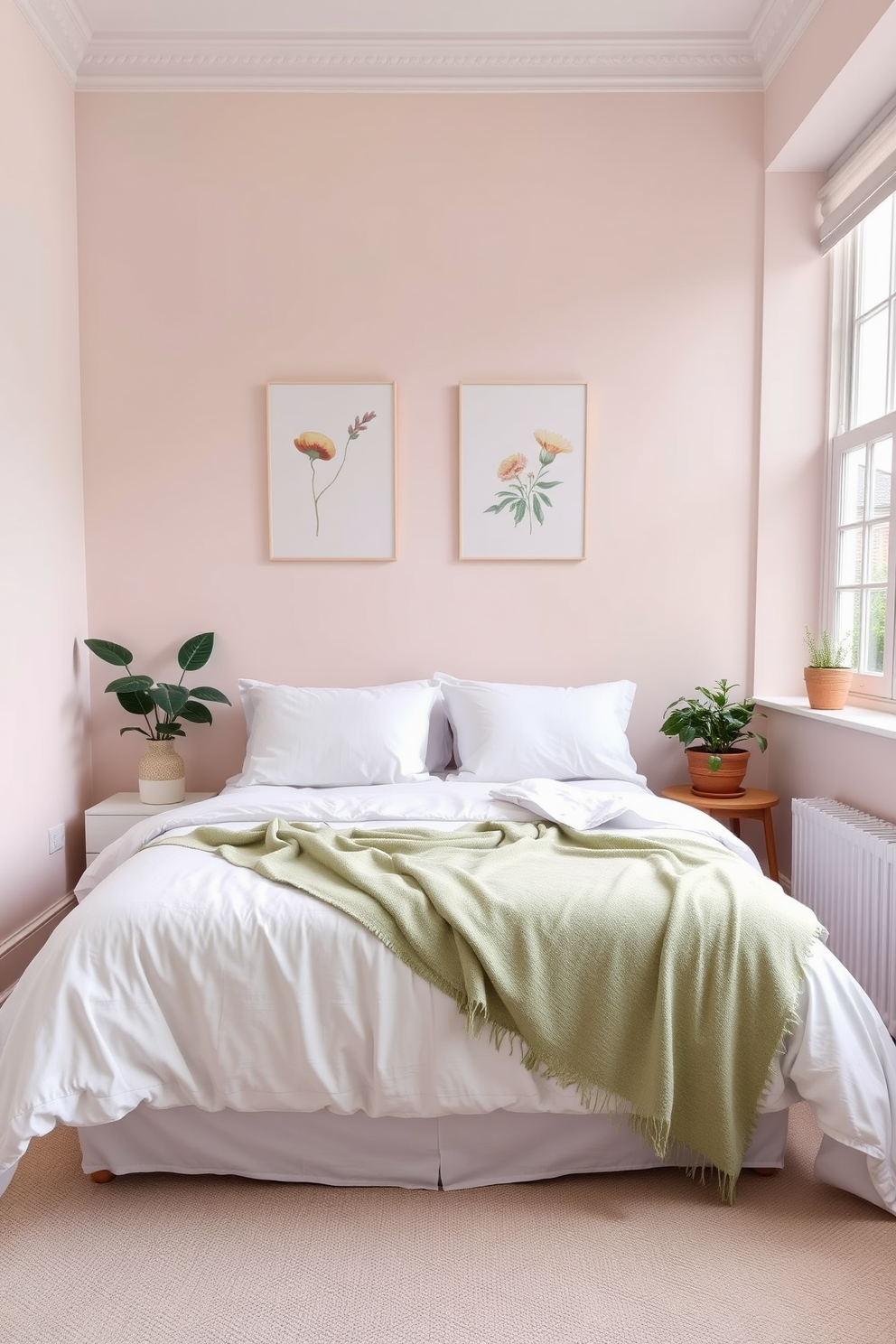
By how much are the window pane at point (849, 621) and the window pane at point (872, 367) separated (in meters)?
0.65

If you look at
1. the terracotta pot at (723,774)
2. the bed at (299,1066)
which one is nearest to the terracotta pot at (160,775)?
the bed at (299,1066)

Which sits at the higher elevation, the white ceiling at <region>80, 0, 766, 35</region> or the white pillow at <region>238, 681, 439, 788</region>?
the white ceiling at <region>80, 0, 766, 35</region>

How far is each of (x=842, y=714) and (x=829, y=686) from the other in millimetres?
129

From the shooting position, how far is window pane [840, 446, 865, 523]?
324cm

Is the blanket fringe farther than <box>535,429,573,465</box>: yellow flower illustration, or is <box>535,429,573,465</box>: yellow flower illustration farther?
<box>535,429,573,465</box>: yellow flower illustration

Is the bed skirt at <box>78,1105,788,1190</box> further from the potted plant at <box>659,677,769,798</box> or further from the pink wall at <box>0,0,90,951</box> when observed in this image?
the potted plant at <box>659,677,769,798</box>

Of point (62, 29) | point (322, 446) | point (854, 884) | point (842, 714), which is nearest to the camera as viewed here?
point (854, 884)

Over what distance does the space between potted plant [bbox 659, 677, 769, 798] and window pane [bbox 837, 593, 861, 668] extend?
0.41 meters

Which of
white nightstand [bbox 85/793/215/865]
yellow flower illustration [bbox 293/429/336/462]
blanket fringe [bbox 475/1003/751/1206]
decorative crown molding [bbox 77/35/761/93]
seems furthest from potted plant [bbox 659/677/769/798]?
decorative crown molding [bbox 77/35/761/93]

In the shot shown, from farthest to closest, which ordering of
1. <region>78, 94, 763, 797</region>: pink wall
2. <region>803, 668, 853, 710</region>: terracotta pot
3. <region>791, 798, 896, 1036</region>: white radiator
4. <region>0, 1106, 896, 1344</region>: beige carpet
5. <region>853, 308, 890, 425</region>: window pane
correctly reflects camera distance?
1. <region>78, 94, 763, 797</region>: pink wall
2. <region>853, 308, 890, 425</region>: window pane
3. <region>803, 668, 853, 710</region>: terracotta pot
4. <region>791, 798, 896, 1036</region>: white radiator
5. <region>0, 1106, 896, 1344</region>: beige carpet

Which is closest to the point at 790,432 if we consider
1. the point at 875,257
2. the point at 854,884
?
the point at 875,257

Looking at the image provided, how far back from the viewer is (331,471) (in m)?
3.48

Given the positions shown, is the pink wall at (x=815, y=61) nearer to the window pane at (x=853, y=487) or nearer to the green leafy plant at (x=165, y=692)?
the window pane at (x=853, y=487)

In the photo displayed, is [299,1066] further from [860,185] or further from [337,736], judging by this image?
[860,185]
